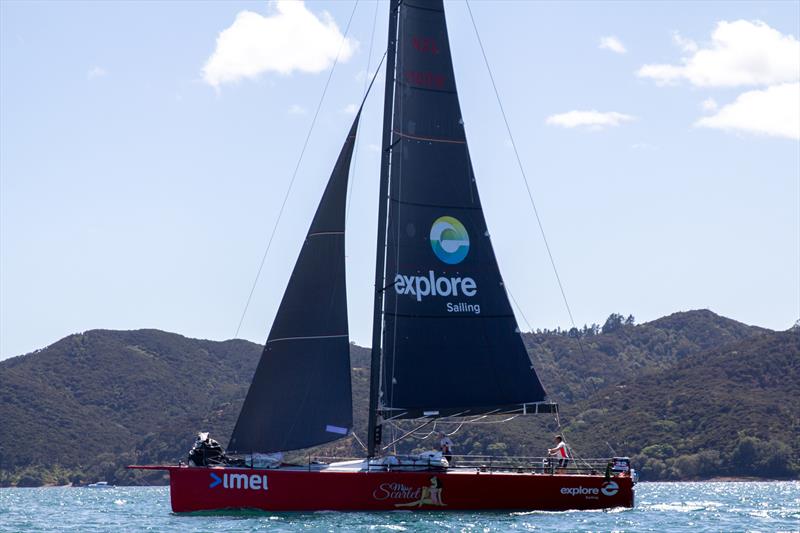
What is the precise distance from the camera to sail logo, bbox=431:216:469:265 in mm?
31609

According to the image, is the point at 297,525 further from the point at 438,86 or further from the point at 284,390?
the point at 438,86

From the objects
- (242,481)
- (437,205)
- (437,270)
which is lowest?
(242,481)

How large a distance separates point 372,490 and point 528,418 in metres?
68.7

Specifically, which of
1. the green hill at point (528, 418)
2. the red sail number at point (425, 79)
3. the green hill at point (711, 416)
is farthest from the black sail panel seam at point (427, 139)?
the green hill at point (711, 416)

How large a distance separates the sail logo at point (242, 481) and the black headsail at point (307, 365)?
3.70 ft

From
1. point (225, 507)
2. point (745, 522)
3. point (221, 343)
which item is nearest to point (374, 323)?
point (225, 507)

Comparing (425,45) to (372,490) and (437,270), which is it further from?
(372,490)

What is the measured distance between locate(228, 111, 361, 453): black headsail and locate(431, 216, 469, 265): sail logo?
94.7 inches

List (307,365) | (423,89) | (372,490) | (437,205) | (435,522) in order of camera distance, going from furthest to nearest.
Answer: (423,89) < (437,205) < (307,365) < (372,490) < (435,522)

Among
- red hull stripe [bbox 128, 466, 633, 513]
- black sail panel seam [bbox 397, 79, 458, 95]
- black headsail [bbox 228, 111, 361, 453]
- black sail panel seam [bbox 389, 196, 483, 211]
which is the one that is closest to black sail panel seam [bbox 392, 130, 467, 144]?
black sail panel seam [bbox 397, 79, 458, 95]

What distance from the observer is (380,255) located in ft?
102

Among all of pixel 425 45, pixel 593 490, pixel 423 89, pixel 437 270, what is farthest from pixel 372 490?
pixel 425 45

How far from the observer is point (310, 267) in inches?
1228

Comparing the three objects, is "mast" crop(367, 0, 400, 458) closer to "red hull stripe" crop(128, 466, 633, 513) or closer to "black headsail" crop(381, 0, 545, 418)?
"black headsail" crop(381, 0, 545, 418)
